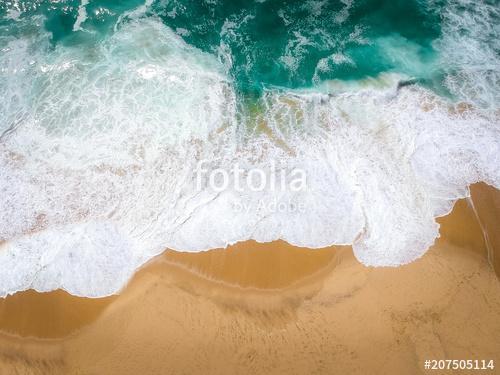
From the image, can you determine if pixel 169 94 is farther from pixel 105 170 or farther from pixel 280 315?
pixel 280 315

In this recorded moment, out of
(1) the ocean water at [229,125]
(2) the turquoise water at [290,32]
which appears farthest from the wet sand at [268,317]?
(2) the turquoise water at [290,32]

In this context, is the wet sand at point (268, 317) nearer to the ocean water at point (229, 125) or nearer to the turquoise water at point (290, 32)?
the ocean water at point (229, 125)

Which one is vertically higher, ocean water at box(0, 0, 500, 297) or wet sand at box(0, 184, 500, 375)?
ocean water at box(0, 0, 500, 297)

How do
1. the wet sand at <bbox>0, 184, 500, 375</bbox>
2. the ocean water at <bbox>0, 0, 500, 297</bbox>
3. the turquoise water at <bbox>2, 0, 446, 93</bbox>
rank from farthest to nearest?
the turquoise water at <bbox>2, 0, 446, 93</bbox> → the ocean water at <bbox>0, 0, 500, 297</bbox> → the wet sand at <bbox>0, 184, 500, 375</bbox>

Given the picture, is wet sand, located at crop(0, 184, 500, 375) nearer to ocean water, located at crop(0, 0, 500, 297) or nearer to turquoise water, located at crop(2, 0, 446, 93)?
ocean water, located at crop(0, 0, 500, 297)

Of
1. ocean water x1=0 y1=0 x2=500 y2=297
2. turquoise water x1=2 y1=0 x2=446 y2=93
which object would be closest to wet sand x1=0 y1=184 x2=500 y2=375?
ocean water x1=0 y1=0 x2=500 y2=297

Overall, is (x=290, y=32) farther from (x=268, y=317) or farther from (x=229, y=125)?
(x=268, y=317)

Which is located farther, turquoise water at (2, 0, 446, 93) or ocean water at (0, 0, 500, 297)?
turquoise water at (2, 0, 446, 93)
